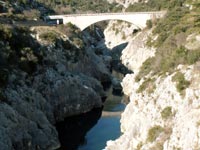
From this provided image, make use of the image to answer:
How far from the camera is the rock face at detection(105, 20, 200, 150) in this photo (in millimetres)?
43594

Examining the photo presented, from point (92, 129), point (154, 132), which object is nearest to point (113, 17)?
point (92, 129)

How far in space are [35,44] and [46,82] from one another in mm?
8448

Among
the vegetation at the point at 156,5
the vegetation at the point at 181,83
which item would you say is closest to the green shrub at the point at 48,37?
the vegetation at the point at 181,83

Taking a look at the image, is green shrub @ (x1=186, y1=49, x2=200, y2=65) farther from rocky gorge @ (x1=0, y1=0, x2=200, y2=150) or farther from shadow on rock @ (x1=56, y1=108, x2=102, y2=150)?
shadow on rock @ (x1=56, y1=108, x2=102, y2=150)

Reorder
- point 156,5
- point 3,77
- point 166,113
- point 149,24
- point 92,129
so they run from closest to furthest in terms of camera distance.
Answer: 1. point 166,113
2. point 3,77
3. point 92,129
4. point 149,24
5. point 156,5

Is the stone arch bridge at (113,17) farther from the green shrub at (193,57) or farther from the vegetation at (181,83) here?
Answer: the vegetation at (181,83)

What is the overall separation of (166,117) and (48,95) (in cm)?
2597

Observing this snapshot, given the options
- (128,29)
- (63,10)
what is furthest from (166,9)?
(63,10)

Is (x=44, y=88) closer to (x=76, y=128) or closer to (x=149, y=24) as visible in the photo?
(x=76, y=128)

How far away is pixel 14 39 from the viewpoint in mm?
72250

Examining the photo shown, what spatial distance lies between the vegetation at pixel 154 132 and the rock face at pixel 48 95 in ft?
49.5

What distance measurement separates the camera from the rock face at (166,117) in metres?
43.6

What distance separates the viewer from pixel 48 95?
70.8 metres

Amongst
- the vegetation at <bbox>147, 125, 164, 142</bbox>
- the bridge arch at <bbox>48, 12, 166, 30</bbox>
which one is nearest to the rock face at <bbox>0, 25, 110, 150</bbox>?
the vegetation at <bbox>147, 125, 164, 142</bbox>
